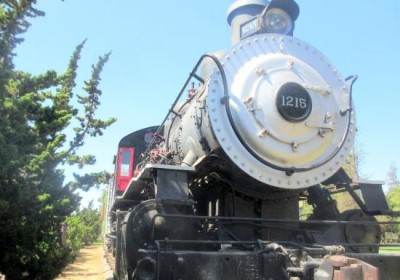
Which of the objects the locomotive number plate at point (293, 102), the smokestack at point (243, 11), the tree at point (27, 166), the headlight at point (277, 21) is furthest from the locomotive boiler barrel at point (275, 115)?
the tree at point (27, 166)

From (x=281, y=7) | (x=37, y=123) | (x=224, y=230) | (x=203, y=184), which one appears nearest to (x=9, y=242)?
(x=37, y=123)

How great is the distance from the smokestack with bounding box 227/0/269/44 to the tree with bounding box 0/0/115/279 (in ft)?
10.0

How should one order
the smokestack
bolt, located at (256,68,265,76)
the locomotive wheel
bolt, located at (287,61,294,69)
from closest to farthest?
1. the locomotive wheel
2. bolt, located at (256,68,265,76)
3. bolt, located at (287,61,294,69)
4. the smokestack

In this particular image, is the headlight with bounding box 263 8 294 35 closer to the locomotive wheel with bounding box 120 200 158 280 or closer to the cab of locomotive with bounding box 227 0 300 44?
the cab of locomotive with bounding box 227 0 300 44

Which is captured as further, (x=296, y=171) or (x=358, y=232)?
(x=358, y=232)

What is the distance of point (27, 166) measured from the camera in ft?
20.8

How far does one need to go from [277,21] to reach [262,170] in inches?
65.6

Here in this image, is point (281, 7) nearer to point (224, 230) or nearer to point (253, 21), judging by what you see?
point (253, 21)

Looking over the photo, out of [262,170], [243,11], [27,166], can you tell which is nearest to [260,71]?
[262,170]

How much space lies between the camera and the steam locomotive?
3.36 meters

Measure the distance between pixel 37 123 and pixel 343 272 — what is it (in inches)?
244

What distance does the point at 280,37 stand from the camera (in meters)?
4.16

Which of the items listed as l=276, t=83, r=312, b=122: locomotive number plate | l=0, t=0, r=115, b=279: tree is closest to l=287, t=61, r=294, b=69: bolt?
l=276, t=83, r=312, b=122: locomotive number plate

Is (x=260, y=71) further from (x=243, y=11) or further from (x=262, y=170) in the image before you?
(x=243, y=11)
